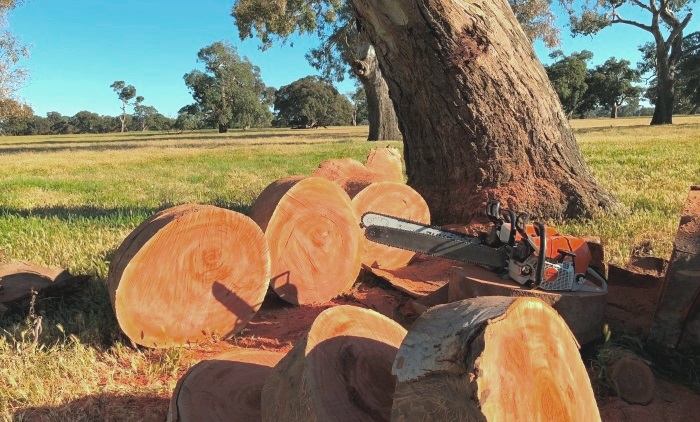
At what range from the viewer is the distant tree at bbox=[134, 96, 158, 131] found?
125 m

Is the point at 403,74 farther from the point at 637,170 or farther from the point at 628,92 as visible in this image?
the point at 628,92

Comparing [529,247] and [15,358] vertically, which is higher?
[529,247]

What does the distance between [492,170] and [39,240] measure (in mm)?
4578

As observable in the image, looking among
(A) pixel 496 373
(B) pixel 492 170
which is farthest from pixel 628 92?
(A) pixel 496 373

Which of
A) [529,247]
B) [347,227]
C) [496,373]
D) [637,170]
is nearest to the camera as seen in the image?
[496,373]

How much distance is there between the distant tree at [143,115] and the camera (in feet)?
412

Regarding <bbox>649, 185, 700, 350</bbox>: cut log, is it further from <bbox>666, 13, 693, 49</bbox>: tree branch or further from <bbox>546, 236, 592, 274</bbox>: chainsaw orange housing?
<bbox>666, 13, 693, 49</bbox>: tree branch

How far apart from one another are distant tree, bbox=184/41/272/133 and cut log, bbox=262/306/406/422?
60.5 m

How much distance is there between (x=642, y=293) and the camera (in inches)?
134

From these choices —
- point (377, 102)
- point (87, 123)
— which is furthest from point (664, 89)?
point (87, 123)

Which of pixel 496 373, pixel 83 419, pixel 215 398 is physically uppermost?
pixel 496 373

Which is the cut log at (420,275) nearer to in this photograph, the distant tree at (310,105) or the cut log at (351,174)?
the cut log at (351,174)

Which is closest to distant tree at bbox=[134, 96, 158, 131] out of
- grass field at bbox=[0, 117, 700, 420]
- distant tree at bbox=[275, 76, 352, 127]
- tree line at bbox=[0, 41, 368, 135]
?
tree line at bbox=[0, 41, 368, 135]

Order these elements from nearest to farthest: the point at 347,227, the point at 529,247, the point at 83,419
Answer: the point at 83,419 → the point at 529,247 → the point at 347,227
